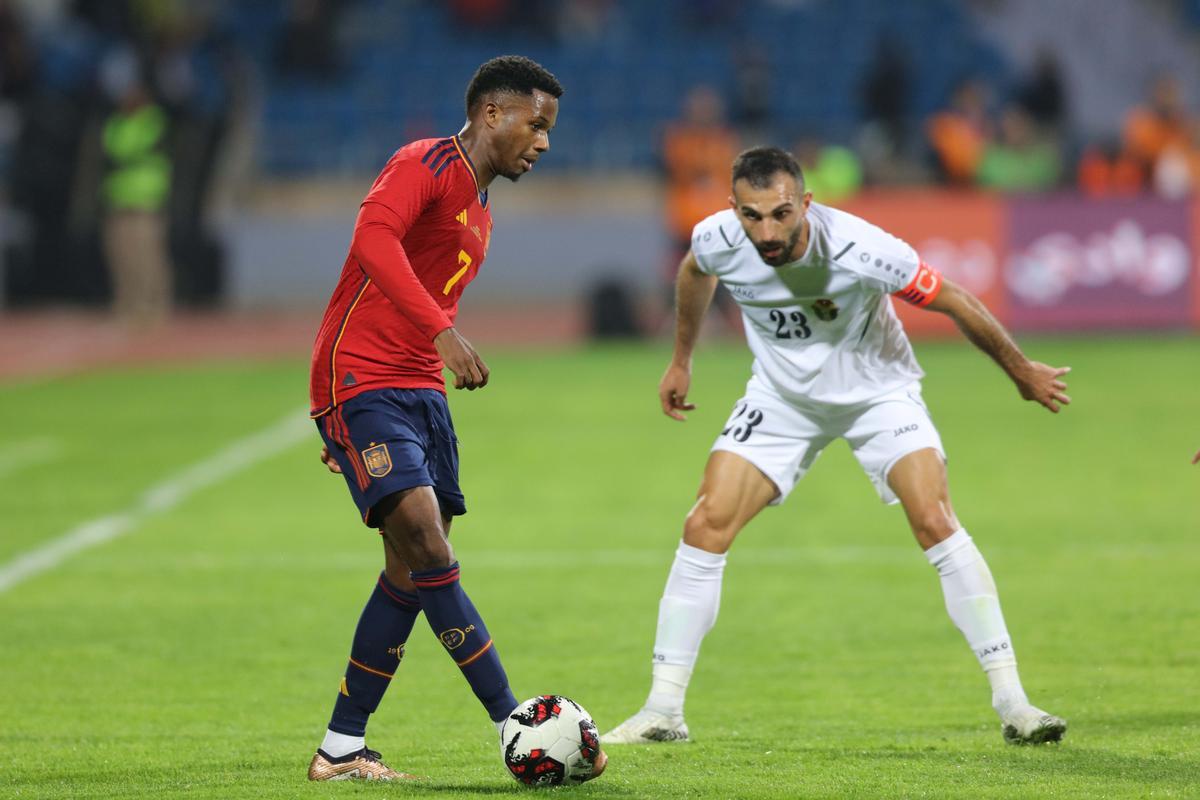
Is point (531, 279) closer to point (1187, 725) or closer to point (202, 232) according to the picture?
point (202, 232)

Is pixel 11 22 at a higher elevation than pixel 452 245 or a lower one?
higher

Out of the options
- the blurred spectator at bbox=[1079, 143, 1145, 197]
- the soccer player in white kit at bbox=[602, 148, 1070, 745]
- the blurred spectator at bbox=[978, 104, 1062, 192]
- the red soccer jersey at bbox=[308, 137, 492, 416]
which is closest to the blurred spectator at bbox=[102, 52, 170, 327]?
the blurred spectator at bbox=[978, 104, 1062, 192]

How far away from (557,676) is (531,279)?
18394mm

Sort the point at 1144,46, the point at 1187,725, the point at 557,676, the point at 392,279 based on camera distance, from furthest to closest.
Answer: the point at 1144,46 < the point at 557,676 < the point at 1187,725 < the point at 392,279

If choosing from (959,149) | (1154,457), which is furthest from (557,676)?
(959,149)

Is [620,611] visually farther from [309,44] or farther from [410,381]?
[309,44]

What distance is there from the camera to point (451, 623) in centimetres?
520

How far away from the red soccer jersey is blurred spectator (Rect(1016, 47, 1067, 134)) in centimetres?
1948

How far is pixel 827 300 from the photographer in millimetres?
6023

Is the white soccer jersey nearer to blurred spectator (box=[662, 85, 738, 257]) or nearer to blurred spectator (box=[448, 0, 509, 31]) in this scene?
blurred spectator (box=[662, 85, 738, 257])

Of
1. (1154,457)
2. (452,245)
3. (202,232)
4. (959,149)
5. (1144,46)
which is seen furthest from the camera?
(1144,46)

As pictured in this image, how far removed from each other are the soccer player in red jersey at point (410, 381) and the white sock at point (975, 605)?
161 centimetres

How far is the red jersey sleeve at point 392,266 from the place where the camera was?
5.00m

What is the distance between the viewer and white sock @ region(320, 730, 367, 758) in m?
5.35
